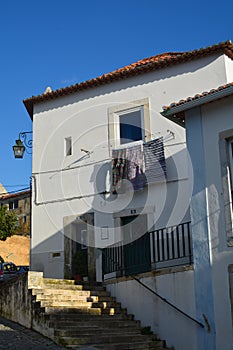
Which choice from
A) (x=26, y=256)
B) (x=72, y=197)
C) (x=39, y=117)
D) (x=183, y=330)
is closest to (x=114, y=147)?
(x=72, y=197)

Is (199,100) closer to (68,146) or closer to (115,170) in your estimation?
(115,170)

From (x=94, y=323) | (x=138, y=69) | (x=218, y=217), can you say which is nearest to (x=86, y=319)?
(x=94, y=323)

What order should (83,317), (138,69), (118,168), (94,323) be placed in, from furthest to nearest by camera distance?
(138,69) → (118,168) → (83,317) → (94,323)

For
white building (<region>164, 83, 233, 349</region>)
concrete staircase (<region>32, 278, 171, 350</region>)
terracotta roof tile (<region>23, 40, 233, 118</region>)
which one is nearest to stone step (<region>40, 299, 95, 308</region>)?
concrete staircase (<region>32, 278, 171, 350</region>)

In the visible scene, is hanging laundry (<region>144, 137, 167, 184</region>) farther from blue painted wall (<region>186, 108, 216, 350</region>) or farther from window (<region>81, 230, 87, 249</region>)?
blue painted wall (<region>186, 108, 216, 350</region>)

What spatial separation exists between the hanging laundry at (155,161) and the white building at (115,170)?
0.03 metres

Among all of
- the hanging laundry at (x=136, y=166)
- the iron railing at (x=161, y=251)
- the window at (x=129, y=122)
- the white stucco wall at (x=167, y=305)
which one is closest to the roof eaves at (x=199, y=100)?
the iron railing at (x=161, y=251)

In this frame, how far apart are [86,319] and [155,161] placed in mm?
5199

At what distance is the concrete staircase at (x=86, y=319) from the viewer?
34.4 ft

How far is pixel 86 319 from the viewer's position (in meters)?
11.4

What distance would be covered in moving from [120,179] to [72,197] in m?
1.80

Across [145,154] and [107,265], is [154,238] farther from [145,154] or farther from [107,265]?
[145,154]

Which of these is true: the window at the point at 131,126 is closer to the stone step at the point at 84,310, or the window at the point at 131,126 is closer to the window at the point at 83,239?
the window at the point at 83,239

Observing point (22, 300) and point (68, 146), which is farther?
point (68, 146)
